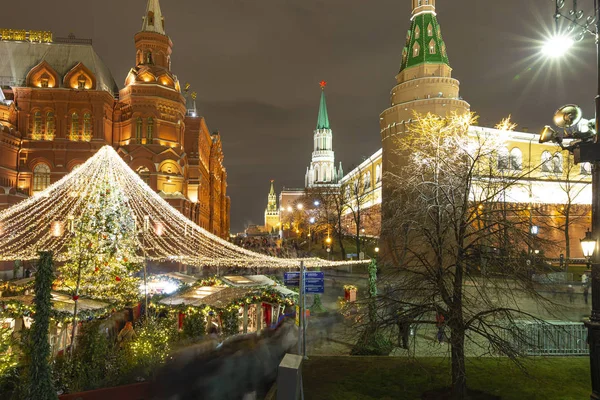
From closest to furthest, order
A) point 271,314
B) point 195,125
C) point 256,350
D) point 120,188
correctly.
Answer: point 256,350
point 120,188
point 271,314
point 195,125

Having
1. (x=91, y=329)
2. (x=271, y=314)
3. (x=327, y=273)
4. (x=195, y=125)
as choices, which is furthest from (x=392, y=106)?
(x=91, y=329)

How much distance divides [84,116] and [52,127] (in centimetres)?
302

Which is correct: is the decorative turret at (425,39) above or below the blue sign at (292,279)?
above

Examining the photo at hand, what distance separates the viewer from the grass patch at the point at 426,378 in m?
10.2

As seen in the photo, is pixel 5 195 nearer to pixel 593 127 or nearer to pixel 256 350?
pixel 256 350

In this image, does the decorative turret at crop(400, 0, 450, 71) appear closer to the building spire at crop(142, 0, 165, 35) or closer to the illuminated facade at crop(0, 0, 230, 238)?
the illuminated facade at crop(0, 0, 230, 238)

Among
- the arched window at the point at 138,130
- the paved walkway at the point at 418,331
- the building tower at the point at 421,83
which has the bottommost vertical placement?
the paved walkway at the point at 418,331

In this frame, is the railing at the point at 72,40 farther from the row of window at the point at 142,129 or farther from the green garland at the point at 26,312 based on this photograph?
the green garland at the point at 26,312

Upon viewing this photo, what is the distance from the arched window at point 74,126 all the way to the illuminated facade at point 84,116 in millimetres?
85

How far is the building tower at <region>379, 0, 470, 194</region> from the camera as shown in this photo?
40.7m

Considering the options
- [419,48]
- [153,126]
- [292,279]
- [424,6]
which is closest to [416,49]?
[419,48]

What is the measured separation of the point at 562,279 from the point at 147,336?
24678 millimetres

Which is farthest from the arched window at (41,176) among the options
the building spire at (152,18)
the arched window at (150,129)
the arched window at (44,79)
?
the building spire at (152,18)

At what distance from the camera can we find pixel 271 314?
18062mm
